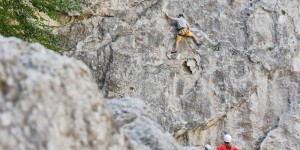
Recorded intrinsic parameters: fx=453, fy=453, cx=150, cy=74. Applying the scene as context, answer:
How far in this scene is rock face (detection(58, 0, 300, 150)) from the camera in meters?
12.5

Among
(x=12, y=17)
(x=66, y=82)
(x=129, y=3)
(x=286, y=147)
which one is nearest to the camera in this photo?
(x=66, y=82)

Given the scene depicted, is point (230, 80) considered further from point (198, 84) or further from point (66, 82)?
point (66, 82)

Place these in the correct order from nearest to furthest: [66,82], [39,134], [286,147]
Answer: [39,134]
[66,82]
[286,147]

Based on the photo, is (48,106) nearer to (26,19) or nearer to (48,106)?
(48,106)

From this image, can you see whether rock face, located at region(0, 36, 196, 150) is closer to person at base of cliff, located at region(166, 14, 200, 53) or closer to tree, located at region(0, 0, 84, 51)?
tree, located at region(0, 0, 84, 51)

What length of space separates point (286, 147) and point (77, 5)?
703 centimetres

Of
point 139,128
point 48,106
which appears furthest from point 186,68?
point 48,106

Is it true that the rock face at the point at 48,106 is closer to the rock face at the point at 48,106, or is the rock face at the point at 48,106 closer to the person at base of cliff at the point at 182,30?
the rock face at the point at 48,106

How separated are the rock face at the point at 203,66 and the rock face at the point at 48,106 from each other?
28.8 feet

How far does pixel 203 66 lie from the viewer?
13.2 meters

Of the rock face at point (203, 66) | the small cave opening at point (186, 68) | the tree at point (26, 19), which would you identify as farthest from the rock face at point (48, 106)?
the small cave opening at point (186, 68)

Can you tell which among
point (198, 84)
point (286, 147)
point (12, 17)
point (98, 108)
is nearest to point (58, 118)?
point (98, 108)

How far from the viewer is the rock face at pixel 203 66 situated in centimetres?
1255

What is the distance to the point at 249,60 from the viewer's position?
Answer: 13.5 metres
